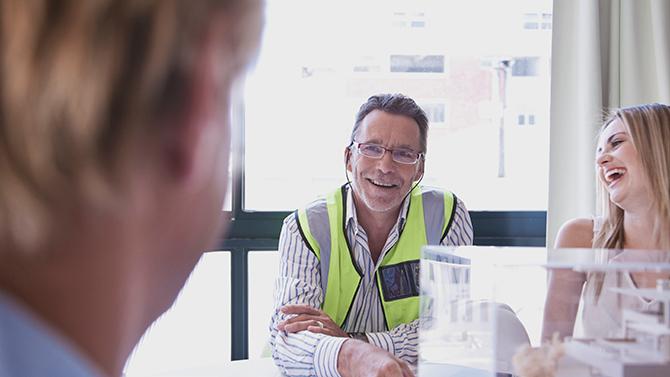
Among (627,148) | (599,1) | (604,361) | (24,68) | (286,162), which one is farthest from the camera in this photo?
(286,162)

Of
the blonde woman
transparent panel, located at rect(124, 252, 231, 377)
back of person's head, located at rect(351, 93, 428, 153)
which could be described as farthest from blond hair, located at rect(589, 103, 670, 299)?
transparent panel, located at rect(124, 252, 231, 377)

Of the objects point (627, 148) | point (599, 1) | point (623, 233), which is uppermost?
point (599, 1)

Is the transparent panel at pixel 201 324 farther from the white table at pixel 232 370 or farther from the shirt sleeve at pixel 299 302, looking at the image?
the white table at pixel 232 370

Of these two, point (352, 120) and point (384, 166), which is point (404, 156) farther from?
point (352, 120)

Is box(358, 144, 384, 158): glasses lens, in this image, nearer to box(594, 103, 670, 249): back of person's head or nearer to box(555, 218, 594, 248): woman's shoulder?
box(555, 218, 594, 248): woman's shoulder

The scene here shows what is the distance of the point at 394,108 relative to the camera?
2.60m

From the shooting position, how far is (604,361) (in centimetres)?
100

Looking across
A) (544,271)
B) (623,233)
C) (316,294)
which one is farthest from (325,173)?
(544,271)

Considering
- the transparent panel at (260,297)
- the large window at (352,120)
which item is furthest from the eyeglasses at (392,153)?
the transparent panel at (260,297)

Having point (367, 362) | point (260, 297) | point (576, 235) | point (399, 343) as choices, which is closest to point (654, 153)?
point (576, 235)

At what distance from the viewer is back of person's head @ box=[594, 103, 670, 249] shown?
2.29m

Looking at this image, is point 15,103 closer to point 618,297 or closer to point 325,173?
point 618,297

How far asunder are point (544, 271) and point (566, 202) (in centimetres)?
225

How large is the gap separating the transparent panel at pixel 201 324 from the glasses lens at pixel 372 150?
1119mm
